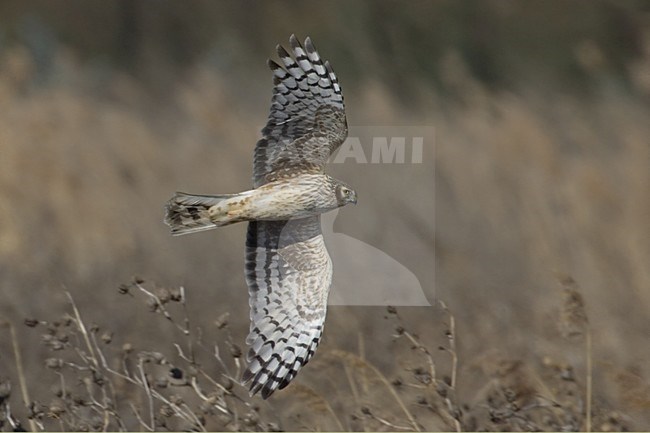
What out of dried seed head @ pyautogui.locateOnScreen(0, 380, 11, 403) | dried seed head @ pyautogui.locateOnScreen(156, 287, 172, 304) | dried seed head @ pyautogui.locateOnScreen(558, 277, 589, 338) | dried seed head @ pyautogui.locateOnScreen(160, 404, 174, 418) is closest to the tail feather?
dried seed head @ pyautogui.locateOnScreen(156, 287, 172, 304)

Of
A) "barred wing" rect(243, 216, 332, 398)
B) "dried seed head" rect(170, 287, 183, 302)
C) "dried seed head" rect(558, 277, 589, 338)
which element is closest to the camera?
"dried seed head" rect(170, 287, 183, 302)

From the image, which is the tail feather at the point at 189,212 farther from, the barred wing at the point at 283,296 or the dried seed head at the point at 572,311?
the dried seed head at the point at 572,311

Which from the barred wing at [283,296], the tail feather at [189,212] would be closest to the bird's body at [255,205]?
the tail feather at [189,212]

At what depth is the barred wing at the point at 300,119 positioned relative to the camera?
2977 mm

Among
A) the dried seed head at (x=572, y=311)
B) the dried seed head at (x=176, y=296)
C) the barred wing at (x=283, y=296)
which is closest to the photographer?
the dried seed head at (x=176, y=296)

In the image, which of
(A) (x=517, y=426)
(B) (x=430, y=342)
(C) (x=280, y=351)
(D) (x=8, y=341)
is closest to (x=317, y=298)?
(C) (x=280, y=351)

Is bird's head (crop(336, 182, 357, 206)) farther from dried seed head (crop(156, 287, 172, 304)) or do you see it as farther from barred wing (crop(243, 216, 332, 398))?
dried seed head (crop(156, 287, 172, 304))

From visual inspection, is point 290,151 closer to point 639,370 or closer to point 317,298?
point 317,298

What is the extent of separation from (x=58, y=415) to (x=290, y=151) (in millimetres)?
818

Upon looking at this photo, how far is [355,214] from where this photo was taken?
527cm

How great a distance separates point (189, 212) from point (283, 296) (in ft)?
1.07

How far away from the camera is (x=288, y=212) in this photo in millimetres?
2977

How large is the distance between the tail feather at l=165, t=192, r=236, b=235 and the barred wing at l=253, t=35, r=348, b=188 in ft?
0.48

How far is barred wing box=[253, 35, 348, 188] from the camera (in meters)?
2.98
